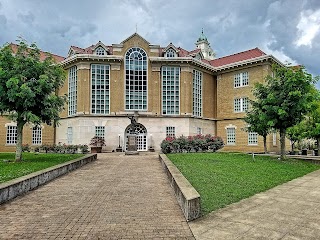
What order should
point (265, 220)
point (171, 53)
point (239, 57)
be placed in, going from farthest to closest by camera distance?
point (239, 57)
point (171, 53)
point (265, 220)

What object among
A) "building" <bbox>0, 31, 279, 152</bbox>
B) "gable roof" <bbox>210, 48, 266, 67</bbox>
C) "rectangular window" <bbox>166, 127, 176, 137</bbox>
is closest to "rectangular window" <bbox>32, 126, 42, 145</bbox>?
"building" <bbox>0, 31, 279, 152</bbox>

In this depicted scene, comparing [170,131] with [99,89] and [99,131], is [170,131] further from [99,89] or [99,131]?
[99,89]

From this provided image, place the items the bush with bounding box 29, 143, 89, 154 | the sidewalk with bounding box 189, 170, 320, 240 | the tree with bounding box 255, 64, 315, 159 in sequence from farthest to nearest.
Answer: the bush with bounding box 29, 143, 89, 154, the tree with bounding box 255, 64, 315, 159, the sidewalk with bounding box 189, 170, 320, 240

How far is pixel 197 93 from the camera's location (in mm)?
33719

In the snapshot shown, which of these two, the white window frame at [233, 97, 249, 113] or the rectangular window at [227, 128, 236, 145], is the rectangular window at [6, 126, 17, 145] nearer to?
the rectangular window at [227, 128, 236, 145]

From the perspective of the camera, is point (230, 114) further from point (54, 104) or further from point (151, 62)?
point (54, 104)

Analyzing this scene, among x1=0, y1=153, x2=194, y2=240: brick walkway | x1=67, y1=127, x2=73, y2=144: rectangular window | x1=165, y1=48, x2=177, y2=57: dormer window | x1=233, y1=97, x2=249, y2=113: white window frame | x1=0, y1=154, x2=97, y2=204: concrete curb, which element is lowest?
x1=0, y1=153, x2=194, y2=240: brick walkway

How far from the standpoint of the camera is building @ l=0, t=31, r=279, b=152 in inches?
1211

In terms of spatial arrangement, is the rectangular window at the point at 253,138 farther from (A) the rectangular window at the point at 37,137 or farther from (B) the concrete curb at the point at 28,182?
(A) the rectangular window at the point at 37,137

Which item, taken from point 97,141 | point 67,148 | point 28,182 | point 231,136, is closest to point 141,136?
point 97,141

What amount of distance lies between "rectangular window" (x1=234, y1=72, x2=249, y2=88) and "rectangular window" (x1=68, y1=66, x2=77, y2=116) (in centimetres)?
1888

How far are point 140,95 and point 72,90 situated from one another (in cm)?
791

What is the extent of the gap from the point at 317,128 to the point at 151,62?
18.0 metres

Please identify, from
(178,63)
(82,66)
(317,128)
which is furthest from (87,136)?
(317,128)
